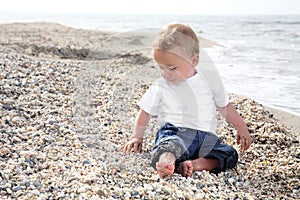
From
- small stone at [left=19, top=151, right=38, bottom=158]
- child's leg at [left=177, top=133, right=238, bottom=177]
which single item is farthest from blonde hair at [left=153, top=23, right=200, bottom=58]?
small stone at [left=19, top=151, right=38, bottom=158]

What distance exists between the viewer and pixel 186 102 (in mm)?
2961

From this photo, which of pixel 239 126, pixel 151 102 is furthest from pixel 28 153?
pixel 239 126

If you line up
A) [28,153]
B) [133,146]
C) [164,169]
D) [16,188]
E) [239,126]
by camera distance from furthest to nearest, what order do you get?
[239,126] < [133,146] < [28,153] < [164,169] < [16,188]

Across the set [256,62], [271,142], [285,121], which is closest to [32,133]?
[271,142]

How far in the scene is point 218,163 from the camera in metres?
2.91

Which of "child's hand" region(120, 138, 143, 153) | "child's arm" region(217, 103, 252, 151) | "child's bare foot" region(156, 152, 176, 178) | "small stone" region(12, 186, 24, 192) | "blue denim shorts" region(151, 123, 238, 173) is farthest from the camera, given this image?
"child's arm" region(217, 103, 252, 151)

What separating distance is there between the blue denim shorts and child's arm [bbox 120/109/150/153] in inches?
5.1

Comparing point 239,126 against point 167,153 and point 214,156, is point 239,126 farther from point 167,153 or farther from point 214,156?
point 167,153

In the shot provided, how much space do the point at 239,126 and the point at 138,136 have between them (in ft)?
→ 2.57

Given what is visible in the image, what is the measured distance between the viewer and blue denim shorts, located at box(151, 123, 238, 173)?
2.79 metres

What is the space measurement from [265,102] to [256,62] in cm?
416

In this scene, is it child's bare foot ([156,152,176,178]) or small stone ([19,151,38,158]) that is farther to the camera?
small stone ([19,151,38,158])

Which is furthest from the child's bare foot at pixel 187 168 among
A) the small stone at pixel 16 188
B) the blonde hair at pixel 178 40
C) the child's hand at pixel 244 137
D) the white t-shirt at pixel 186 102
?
the small stone at pixel 16 188

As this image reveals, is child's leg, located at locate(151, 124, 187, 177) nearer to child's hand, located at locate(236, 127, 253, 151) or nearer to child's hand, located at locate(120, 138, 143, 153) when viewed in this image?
child's hand, located at locate(120, 138, 143, 153)
